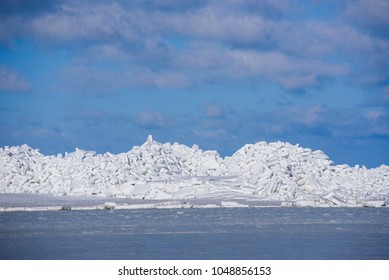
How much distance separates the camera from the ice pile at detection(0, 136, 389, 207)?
108 feet

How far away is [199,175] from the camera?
38406mm

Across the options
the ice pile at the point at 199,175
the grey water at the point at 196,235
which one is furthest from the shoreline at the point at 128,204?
the grey water at the point at 196,235

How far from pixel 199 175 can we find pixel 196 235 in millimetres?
20244

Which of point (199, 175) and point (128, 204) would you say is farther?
point (199, 175)

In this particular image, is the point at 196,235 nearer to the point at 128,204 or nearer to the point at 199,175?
the point at 128,204

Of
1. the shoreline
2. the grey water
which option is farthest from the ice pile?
the grey water

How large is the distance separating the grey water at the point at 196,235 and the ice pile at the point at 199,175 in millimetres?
4714

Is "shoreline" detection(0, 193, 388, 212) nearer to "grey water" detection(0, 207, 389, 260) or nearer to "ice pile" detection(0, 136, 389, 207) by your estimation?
"ice pile" detection(0, 136, 389, 207)

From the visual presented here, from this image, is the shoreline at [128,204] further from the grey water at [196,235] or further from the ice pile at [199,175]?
the grey water at [196,235]

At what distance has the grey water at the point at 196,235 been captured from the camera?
14391 millimetres

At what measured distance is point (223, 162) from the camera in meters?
40.0

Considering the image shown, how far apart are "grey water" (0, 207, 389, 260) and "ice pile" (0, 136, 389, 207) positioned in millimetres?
4714

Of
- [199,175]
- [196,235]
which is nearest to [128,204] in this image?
[199,175]

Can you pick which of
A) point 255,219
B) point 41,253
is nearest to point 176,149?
point 255,219
